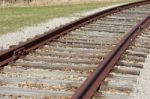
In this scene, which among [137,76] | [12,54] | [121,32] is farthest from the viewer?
[121,32]

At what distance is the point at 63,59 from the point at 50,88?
2.18 meters

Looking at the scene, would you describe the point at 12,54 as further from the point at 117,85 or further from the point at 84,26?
the point at 84,26

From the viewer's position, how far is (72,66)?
318 inches

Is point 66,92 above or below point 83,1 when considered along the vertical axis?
below

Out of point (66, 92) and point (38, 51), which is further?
point (38, 51)

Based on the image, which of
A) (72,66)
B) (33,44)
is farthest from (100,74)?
(33,44)

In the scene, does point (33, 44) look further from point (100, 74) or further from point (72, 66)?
point (100, 74)

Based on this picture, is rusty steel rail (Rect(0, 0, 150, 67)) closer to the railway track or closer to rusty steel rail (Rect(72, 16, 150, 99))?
the railway track

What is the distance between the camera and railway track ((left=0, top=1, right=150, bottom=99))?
6387 mm

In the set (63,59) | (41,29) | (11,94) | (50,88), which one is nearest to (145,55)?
(63,59)

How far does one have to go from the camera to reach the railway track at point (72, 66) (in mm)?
6387

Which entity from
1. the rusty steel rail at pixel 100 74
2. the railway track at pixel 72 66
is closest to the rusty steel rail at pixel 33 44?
the railway track at pixel 72 66

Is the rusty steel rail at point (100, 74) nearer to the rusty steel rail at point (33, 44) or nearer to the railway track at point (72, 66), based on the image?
the railway track at point (72, 66)

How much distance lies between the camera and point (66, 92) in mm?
6363
